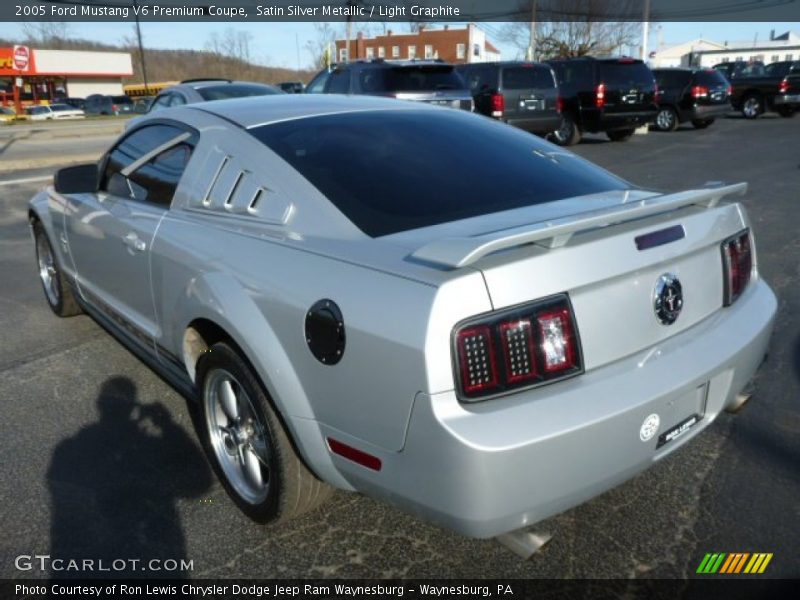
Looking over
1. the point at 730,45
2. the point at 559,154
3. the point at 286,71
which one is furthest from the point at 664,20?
the point at 286,71

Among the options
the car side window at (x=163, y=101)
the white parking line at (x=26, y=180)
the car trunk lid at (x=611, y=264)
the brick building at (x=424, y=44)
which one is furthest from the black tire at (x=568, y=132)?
the brick building at (x=424, y=44)

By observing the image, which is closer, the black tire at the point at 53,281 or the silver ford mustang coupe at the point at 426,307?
the silver ford mustang coupe at the point at 426,307

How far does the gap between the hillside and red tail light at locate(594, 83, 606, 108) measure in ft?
218

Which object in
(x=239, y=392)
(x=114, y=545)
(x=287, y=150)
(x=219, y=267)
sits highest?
(x=287, y=150)

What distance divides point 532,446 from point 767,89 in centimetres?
2657

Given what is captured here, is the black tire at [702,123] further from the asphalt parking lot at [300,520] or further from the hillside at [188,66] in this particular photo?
the hillside at [188,66]

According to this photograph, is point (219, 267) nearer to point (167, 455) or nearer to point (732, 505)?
point (167, 455)

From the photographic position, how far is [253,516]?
271 cm

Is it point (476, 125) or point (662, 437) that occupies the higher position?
point (476, 125)

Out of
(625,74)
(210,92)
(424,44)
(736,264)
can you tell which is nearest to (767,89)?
(625,74)

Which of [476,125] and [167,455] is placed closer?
[167,455]

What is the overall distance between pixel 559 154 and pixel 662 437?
162 centimetres

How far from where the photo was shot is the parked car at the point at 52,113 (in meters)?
39.2

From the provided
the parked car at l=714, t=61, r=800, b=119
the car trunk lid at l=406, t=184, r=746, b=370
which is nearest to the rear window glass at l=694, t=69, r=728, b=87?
the parked car at l=714, t=61, r=800, b=119
